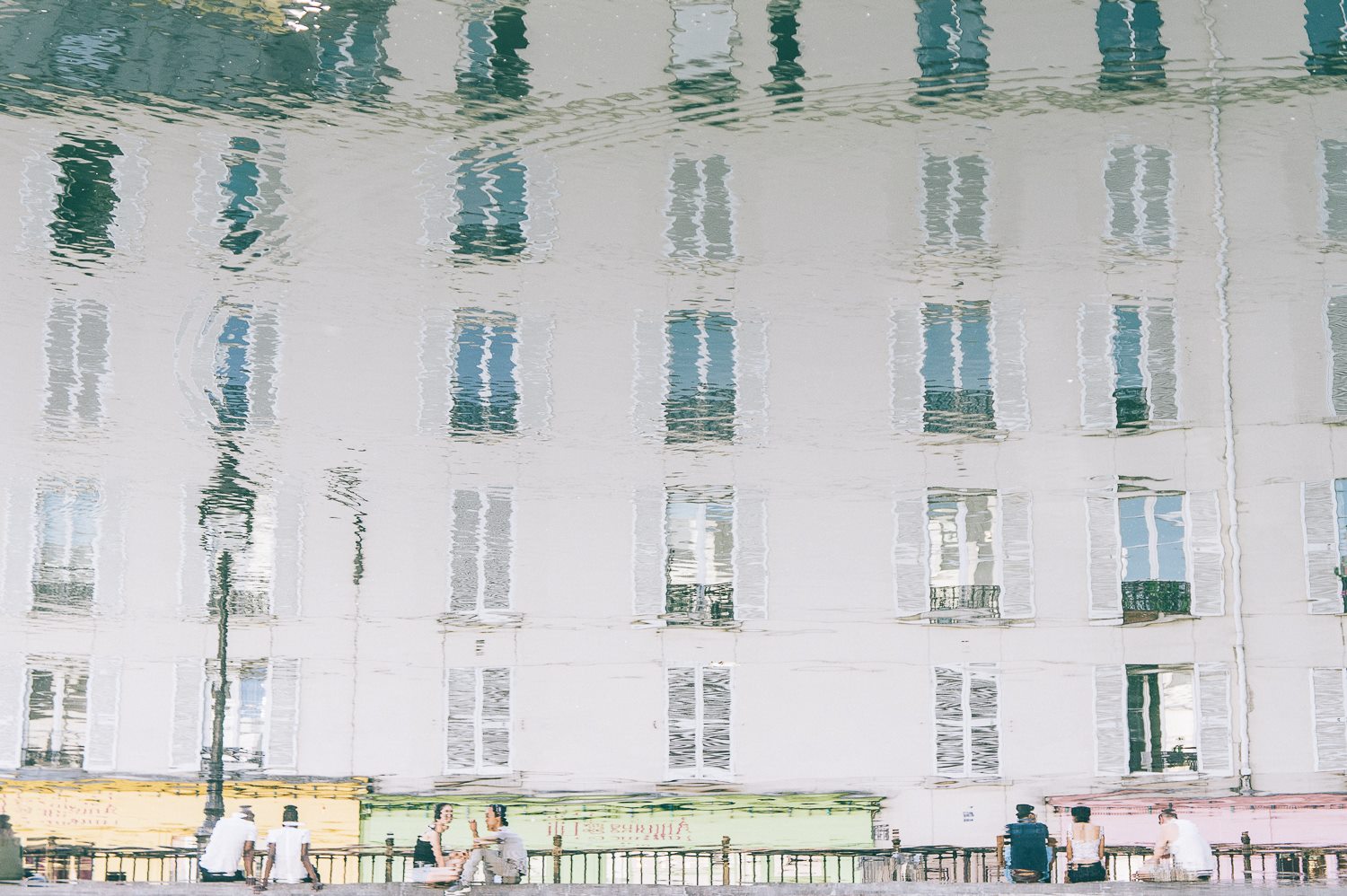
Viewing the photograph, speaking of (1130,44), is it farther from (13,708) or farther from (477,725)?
(13,708)

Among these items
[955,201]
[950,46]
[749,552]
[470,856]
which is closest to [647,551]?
[749,552]

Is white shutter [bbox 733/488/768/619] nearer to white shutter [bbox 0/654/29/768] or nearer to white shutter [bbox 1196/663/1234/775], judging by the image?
white shutter [bbox 1196/663/1234/775]

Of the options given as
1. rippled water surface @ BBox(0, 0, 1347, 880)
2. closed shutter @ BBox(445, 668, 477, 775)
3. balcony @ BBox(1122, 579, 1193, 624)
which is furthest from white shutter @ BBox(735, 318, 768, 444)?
balcony @ BBox(1122, 579, 1193, 624)

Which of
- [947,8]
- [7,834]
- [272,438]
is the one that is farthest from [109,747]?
[947,8]

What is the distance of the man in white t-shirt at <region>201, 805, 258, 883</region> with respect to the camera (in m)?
7.44

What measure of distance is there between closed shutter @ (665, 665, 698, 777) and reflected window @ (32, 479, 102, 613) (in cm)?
335

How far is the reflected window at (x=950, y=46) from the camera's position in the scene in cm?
812

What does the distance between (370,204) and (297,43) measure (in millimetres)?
1052

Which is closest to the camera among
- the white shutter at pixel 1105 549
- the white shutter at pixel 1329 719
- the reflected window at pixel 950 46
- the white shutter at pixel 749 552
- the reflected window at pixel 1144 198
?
the white shutter at pixel 1329 719

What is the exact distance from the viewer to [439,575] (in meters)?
7.93

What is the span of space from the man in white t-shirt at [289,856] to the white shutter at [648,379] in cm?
297

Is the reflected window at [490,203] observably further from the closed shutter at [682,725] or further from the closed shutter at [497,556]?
the closed shutter at [682,725]

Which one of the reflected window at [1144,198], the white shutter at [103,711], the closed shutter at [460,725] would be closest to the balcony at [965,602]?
the reflected window at [1144,198]

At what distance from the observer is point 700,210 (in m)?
8.16
